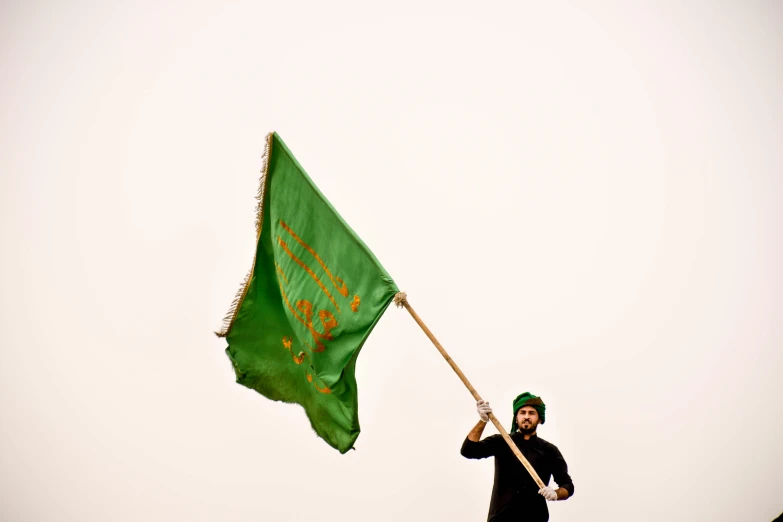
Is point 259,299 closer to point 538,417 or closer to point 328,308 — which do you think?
point 328,308

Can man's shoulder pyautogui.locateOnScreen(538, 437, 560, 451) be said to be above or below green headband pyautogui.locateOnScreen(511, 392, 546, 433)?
below

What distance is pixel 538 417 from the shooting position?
816 centimetres

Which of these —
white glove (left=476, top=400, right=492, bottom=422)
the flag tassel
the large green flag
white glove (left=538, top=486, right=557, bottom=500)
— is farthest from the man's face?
the flag tassel

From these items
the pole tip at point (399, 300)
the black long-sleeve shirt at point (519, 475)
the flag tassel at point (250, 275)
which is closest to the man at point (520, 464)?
the black long-sleeve shirt at point (519, 475)

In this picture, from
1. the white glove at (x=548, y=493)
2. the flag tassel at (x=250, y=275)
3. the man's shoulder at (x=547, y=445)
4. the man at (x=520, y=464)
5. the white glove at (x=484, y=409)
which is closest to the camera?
the white glove at (x=548, y=493)

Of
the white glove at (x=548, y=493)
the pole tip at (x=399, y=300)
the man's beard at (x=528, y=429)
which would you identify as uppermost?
the pole tip at (x=399, y=300)

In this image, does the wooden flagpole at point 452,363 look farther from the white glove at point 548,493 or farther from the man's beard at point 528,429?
the man's beard at point 528,429

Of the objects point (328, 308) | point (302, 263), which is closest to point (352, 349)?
point (328, 308)

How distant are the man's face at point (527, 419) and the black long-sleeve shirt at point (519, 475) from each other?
0.08 meters

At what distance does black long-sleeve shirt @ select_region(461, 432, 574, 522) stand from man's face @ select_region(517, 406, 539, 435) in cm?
8

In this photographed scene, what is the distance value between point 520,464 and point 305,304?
2678mm

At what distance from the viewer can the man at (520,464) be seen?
301 inches

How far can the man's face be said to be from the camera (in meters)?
8.05

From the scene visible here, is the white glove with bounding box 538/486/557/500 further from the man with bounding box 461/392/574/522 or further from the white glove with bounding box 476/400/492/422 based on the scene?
the white glove with bounding box 476/400/492/422
